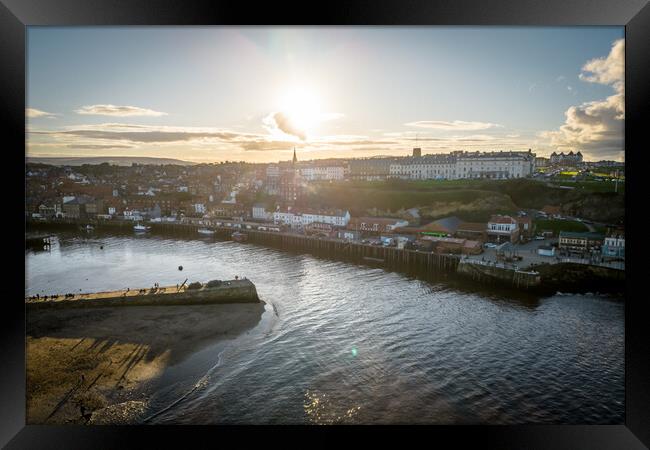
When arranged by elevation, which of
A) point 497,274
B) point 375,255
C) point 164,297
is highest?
point 375,255

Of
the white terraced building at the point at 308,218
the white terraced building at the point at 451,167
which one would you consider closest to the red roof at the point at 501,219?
the white terraced building at the point at 451,167

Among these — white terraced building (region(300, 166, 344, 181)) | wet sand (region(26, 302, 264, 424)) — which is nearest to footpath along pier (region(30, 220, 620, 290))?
white terraced building (region(300, 166, 344, 181))

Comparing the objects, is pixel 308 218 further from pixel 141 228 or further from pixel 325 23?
pixel 325 23

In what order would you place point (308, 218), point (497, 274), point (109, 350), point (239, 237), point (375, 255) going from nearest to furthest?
point (109, 350)
point (497, 274)
point (375, 255)
point (308, 218)
point (239, 237)

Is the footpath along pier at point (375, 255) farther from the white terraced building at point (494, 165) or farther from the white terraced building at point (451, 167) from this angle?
the white terraced building at point (451, 167)

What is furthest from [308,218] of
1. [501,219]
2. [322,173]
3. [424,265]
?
[501,219]

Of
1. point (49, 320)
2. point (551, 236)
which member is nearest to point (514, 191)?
point (551, 236)
